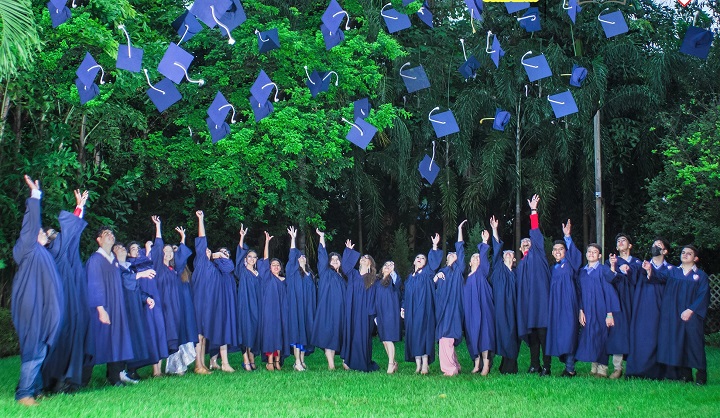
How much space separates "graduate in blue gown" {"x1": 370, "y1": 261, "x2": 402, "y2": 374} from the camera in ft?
43.4

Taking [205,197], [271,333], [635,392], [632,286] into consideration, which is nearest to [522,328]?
[632,286]

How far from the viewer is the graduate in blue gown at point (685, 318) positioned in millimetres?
11242

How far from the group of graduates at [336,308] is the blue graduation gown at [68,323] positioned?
1 centimetres

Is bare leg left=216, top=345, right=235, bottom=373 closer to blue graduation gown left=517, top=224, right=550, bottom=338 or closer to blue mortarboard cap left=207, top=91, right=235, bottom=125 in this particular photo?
blue mortarboard cap left=207, top=91, right=235, bottom=125

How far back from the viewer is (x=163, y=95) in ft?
47.2

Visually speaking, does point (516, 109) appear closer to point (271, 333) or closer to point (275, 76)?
point (275, 76)

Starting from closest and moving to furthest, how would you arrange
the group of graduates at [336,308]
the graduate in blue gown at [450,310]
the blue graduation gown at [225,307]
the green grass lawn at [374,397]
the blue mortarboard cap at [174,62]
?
1. the green grass lawn at [374,397]
2. the group of graduates at [336,308]
3. the graduate in blue gown at [450,310]
4. the blue mortarboard cap at [174,62]
5. the blue graduation gown at [225,307]

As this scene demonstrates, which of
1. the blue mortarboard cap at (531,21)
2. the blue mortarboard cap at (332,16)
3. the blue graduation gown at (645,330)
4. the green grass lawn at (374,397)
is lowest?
the green grass lawn at (374,397)

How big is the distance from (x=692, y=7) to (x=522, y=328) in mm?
12906

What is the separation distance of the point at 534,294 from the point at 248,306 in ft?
12.9

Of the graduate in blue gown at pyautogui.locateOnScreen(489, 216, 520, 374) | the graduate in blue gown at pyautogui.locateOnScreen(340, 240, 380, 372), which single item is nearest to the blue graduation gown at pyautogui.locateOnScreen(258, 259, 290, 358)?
the graduate in blue gown at pyautogui.locateOnScreen(340, 240, 380, 372)

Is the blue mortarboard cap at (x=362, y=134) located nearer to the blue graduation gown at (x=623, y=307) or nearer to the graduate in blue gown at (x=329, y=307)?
the graduate in blue gown at (x=329, y=307)

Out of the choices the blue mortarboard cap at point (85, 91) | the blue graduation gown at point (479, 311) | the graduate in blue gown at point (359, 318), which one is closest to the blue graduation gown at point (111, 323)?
the graduate in blue gown at point (359, 318)

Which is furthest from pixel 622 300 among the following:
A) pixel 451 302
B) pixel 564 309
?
pixel 451 302
